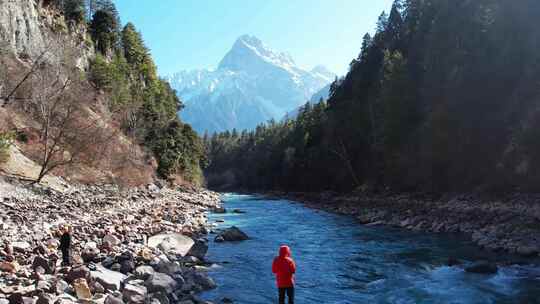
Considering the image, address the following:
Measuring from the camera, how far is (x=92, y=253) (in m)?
15.9

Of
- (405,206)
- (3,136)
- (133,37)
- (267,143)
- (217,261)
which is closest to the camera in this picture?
(217,261)

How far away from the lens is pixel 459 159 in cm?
4000

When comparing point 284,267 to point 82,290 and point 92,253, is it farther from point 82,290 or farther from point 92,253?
point 92,253

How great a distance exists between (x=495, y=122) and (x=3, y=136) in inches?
1489

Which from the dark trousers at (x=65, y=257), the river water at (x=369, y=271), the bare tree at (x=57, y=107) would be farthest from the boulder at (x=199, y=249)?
the bare tree at (x=57, y=107)

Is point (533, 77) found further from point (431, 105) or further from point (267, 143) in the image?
point (267, 143)

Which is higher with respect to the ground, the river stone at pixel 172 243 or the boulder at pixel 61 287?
the boulder at pixel 61 287

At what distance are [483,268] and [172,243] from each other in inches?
568

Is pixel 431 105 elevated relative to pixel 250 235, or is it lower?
elevated

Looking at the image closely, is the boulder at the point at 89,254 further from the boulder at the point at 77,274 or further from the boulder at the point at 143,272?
the boulder at the point at 77,274

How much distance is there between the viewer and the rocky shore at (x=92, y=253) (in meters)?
11.1

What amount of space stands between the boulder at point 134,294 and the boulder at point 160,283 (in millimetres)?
851

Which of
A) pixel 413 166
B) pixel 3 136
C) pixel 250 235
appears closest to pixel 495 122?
pixel 413 166

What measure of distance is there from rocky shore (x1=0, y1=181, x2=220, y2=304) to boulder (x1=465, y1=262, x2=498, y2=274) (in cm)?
1081
